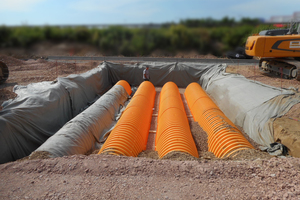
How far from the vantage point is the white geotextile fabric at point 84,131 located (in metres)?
4.62

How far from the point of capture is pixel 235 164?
3.47 metres

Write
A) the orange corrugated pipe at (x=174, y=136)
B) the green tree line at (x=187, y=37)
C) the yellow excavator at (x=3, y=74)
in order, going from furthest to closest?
the yellow excavator at (x=3, y=74), the green tree line at (x=187, y=37), the orange corrugated pipe at (x=174, y=136)

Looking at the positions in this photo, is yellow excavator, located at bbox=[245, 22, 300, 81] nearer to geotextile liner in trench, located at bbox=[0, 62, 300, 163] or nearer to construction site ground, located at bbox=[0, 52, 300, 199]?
geotextile liner in trench, located at bbox=[0, 62, 300, 163]

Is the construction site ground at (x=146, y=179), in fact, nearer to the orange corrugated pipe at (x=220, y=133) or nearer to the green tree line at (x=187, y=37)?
the orange corrugated pipe at (x=220, y=133)

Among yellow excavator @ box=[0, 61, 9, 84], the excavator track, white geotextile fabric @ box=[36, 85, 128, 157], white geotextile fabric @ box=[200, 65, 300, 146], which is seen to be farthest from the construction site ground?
yellow excavator @ box=[0, 61, 9, 84]

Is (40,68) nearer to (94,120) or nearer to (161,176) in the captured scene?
(94,120)

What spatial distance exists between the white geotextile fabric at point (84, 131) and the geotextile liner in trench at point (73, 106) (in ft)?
3.78

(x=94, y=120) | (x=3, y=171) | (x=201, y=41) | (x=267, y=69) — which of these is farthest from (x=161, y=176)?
(x=267, y=69)

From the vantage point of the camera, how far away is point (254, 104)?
6.51 meters

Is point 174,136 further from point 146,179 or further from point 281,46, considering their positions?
point 281,46

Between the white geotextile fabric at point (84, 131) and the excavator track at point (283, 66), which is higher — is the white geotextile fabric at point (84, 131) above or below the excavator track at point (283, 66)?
below

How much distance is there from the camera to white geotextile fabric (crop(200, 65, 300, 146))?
222 inches

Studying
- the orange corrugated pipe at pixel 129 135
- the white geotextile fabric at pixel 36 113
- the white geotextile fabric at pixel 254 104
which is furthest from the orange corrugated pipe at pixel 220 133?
the white geotextile fabric at pixel 36 113

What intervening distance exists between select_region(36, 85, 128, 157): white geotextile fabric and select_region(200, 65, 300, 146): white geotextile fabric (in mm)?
4637
